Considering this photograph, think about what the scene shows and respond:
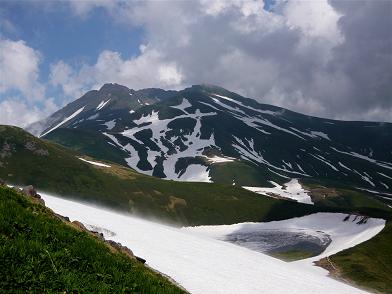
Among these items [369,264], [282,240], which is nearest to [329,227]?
[282,240]

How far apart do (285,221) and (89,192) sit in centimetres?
8500

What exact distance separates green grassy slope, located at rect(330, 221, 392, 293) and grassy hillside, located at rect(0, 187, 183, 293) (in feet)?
301

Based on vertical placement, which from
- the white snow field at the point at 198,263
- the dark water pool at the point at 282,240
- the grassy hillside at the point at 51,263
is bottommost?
the white snow field at the point at 198,263

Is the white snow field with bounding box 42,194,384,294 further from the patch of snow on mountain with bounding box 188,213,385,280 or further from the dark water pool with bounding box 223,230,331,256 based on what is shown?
the patch of snow on mountain with bounding box 188,213,385,280

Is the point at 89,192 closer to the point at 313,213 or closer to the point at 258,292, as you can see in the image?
the point at 313,213

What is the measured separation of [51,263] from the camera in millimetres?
13906

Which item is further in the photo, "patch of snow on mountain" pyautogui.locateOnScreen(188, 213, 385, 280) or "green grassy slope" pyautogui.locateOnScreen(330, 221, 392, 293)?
"patch of snow on mountain" pyautogui.locateOnScreen(188, 213, 385, 280)

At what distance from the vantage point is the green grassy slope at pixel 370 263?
325 feet

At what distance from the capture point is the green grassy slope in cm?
9908

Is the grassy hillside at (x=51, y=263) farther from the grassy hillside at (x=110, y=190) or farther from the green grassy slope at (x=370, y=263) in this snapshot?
the grassy hillside at (x=110, y=190)

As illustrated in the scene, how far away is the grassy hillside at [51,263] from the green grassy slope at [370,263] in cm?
9163

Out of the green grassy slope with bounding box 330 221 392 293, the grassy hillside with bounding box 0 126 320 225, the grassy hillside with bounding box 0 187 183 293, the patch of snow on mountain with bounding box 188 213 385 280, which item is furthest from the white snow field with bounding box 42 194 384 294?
the grassy hillside with bounding box 0 126 320 225

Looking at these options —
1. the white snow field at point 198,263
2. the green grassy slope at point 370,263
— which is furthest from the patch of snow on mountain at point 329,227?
the white snow field at point 198,263

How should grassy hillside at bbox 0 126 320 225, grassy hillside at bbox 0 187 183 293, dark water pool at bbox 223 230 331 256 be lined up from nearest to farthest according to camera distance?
grassy hillside at bbox 0 187 183 293
dark water pool at bbox 223 230 331 256
grassy hillside at bbox 0 126 320 225
